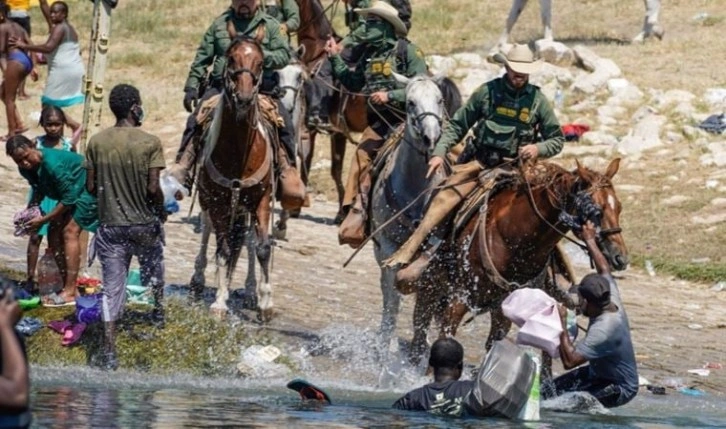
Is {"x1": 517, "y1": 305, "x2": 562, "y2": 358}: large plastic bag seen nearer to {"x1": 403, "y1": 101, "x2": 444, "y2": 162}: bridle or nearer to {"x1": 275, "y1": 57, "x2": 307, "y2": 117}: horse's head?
{"x1": 403, "y1": 101, "x2": 444, "y2": 162}: bridle

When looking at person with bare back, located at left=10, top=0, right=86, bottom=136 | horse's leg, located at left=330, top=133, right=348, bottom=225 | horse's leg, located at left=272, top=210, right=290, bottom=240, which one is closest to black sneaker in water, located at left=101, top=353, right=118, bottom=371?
horse's leg, located at left=272, top=210, right=290, bottom=240

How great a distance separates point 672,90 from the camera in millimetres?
24688

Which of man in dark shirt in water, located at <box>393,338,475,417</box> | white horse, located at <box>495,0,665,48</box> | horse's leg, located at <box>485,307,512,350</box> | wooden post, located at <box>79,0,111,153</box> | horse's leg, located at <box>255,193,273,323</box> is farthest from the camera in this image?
white horse, located at <box>495,0,665,48</box>

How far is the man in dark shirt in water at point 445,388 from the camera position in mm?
10852

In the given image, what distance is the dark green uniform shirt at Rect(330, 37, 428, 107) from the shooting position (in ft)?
51.8

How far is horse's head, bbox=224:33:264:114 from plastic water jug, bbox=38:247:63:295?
186cm

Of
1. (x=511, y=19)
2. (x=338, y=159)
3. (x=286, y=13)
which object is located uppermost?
(x=286, y=13)

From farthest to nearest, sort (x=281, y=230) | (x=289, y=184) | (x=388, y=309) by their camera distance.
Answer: (x=281, y=230) → (x=289, y=184) → (x=388, y=309)

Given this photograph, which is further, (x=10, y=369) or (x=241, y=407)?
(x=241, y=407)

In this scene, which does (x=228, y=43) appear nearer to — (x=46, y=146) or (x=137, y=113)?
(x=46, y=146)

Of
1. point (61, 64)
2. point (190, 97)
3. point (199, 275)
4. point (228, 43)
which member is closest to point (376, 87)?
point (228, 43)

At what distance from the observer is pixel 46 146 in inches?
584

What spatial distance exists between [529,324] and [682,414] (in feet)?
6.05

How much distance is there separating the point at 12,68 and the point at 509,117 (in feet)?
34.6
